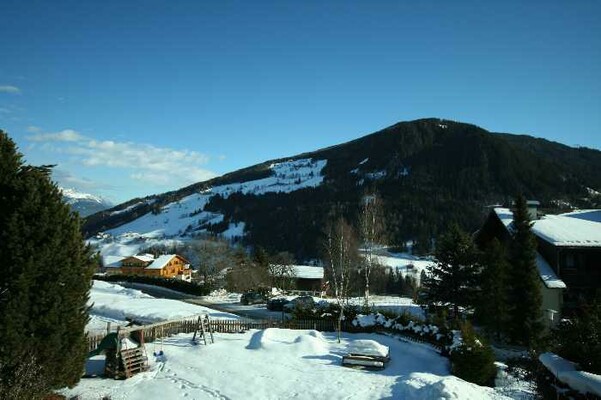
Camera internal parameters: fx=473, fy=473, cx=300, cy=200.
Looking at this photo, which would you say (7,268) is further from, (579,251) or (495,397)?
(579,251)

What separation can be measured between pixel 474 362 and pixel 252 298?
31.3 m

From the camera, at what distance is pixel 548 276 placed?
109 feet

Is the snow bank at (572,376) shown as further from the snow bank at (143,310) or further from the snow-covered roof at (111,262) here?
the snow-covered roof at (111,262)

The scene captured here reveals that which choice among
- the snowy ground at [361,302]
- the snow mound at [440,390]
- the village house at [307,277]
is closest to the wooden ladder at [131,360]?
the snow mound at [440,390]

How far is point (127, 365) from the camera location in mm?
19891

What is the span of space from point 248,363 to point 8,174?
1255 cm

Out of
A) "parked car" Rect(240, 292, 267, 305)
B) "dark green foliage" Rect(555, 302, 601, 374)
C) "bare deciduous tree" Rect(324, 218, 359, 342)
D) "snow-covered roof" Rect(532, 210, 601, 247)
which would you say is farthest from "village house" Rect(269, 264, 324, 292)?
"dark green foliage" Rect(555, 302, 601, 374)

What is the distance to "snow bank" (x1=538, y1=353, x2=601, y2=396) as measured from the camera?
1006 centimetres

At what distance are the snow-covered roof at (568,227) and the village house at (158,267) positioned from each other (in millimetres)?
69142

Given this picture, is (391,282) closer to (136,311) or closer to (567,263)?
(567,263)

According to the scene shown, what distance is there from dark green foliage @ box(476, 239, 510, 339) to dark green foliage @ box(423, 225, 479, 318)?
189 cm

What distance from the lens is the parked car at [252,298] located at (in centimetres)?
4794

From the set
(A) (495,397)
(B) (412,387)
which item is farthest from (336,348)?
(A) (495,397)

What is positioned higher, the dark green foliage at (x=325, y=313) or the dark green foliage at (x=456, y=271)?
the dark green foliage at (x=456, y=271)
